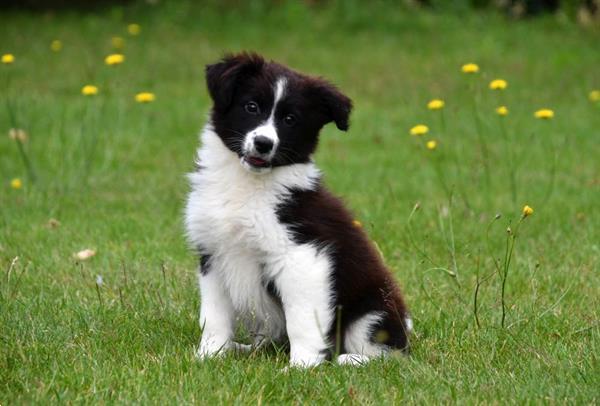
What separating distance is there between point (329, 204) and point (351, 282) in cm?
36

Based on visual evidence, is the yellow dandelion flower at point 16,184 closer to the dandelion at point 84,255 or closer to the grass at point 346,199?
the grass at point 346,199

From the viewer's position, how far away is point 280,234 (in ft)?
14.2

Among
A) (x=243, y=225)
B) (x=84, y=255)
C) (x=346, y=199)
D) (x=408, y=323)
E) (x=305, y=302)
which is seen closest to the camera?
(x=305, y=302)

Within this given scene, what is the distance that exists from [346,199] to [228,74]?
2.25 metres

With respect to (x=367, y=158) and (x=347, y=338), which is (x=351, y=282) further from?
(x=367, y=158)

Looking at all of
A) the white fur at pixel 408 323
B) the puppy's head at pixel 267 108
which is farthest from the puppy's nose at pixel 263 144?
the white fur at pixel 408 323

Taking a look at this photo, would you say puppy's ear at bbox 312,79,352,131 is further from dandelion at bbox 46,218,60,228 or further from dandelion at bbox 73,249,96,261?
dandelion at bbox 46,218,60,228

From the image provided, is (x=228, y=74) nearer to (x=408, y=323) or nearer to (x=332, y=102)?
(x=332, y=102)

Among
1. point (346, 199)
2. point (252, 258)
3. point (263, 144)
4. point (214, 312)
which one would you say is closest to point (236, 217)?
point (252, 258)

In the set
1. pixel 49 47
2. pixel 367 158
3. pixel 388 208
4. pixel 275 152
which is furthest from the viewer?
pixel 49 47

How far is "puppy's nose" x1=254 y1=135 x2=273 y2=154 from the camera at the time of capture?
4.30 meters

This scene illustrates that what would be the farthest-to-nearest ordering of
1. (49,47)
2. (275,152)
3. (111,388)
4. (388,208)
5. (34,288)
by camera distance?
(49,47) < (388,208) < (34,288) < (275,152) < (111,388)

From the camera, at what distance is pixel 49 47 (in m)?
14.5

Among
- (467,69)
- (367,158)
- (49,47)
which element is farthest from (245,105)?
(49,47)
